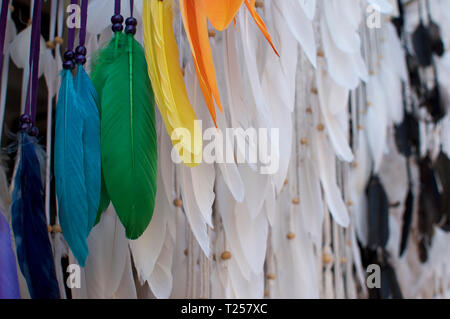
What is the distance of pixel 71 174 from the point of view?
519 mm

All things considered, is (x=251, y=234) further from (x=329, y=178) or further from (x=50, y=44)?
(x=50, y=44)

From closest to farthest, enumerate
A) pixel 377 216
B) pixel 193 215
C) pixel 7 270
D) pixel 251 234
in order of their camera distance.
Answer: pixel 7 270 < pixel 193 215 < pixel 251 234 < pixel 377 216

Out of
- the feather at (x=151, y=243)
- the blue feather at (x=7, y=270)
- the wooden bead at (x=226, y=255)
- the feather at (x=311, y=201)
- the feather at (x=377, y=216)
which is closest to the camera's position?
the blue feather at (x=7, y=270)

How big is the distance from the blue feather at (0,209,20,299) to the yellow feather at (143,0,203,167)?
0.21 meters

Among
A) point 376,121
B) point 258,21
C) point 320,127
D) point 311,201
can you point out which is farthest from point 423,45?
point 258,21

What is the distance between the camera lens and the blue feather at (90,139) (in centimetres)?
53

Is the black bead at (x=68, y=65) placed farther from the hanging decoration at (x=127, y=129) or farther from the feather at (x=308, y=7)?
the feather at (x=308, y=7)

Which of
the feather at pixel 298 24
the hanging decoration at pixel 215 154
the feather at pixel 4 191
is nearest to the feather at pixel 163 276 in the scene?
the hanging decoration at pixel 215 154

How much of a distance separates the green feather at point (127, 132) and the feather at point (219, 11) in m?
0.10

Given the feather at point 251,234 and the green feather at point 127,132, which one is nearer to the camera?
the green feather at point 127,132

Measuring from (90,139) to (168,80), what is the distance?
0.12m

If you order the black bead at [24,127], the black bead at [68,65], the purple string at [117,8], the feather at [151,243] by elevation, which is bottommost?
the feather at [151,243]

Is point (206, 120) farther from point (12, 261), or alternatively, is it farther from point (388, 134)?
point (388, 134)

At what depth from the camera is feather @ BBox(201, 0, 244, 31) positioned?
0.55m
